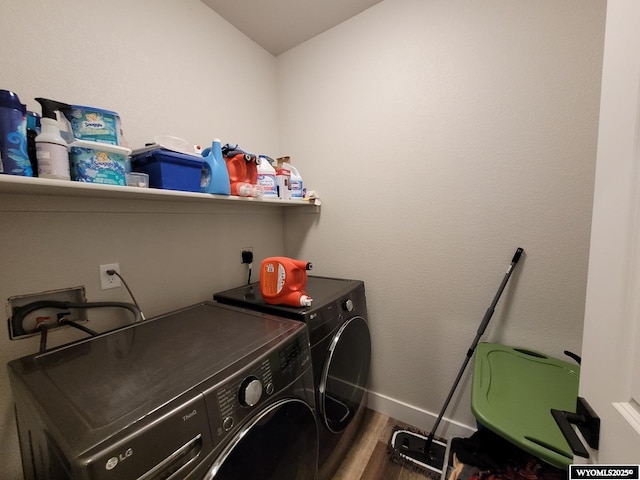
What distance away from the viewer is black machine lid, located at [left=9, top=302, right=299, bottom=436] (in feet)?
1.86

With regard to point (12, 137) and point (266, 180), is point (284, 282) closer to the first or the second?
point (266, 180)

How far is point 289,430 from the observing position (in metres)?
0.83

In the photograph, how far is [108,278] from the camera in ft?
3.54

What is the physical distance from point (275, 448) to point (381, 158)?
152cm

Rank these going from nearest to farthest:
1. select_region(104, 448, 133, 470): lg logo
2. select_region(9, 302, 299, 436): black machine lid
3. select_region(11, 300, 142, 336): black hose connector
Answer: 1. select_region(104, 448, 133, 470): lg logo
2. select_region(9, 302, 299, 436): black machine lid
3. select_region(11, 300, 142, 336): black hose connector

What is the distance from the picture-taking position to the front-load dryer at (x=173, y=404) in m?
0.48

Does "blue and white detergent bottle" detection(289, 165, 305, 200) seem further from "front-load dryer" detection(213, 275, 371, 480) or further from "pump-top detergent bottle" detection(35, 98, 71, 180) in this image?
"pump-top detergent bottle" detection(35, 98, 71, 180)

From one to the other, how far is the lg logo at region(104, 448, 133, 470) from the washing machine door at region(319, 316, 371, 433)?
2.54ft

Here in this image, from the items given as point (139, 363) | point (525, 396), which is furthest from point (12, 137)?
point (525, 396)

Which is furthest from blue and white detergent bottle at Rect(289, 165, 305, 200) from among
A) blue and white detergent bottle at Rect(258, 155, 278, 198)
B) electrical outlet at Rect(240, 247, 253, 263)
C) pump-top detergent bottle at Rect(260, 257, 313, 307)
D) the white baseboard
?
the white baseboard

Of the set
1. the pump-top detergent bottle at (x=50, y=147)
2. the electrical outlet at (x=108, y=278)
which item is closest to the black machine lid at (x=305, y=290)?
the electrical outlet at (x=108, y=278)

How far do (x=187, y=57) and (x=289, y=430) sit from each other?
6.09ft

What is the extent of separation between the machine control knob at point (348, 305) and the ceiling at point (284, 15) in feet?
5.84

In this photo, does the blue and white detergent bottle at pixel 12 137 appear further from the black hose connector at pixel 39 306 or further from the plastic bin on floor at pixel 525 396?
the plastic bin on floor at pixel 525 396
